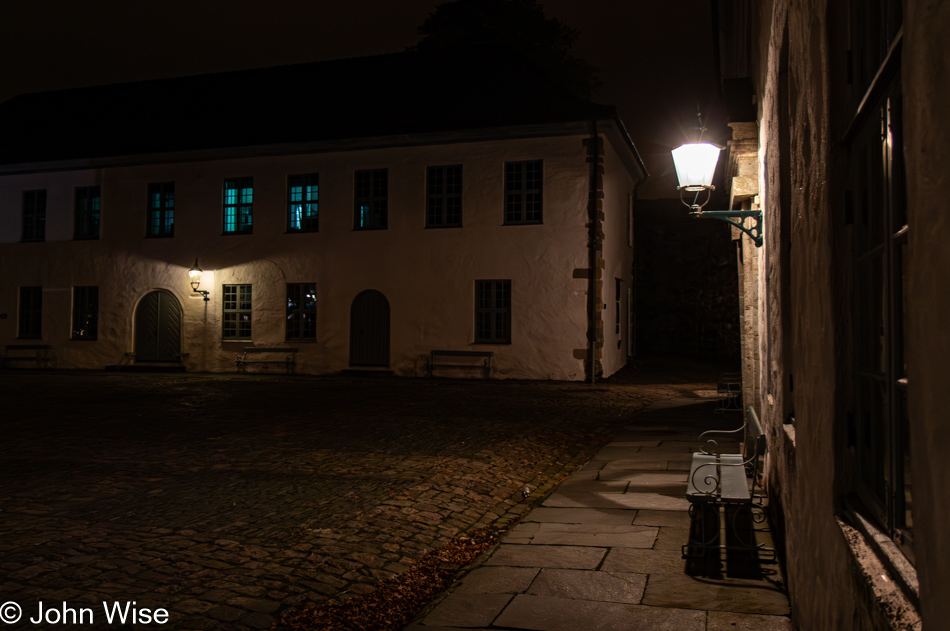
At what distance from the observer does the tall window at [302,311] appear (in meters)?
22.5

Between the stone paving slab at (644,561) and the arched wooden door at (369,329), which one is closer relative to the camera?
the stone paving slab at (644,561)

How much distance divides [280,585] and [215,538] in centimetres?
115

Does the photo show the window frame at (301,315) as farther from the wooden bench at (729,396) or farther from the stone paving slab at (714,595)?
the stone paving slab at (714,595)

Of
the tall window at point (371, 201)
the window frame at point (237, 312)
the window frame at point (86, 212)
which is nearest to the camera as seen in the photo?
the tall window at point (371, 201)

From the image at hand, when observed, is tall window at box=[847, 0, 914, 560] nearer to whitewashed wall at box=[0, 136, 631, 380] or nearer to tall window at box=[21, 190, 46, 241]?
whitewashed wall at box=[0, 136, 631, 380]

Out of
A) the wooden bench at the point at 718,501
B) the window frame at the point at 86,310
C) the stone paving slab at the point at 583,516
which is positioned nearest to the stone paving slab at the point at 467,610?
the wooden bench at the point at 718,501

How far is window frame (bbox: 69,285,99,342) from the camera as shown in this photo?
973 inches

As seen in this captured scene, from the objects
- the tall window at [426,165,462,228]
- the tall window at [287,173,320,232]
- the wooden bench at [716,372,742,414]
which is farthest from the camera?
the tall window at [287,173,320,232]

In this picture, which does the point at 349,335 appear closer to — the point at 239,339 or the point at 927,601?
the point at 239,339

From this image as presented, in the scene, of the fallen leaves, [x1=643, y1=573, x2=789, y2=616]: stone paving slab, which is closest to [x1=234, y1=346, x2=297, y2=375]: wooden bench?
the fallen leaves

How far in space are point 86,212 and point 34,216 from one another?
206 cm

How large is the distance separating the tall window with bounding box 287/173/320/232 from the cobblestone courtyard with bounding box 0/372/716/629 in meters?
8.72

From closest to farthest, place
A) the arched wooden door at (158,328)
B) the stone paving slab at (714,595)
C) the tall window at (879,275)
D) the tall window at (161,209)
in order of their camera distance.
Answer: the tall window at (879,275) → the stone paving slab at (714,595) → the arched wooden door at (158,328) → the tall window at (161,209)

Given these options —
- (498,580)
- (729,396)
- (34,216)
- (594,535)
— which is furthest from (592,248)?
(34,216)
